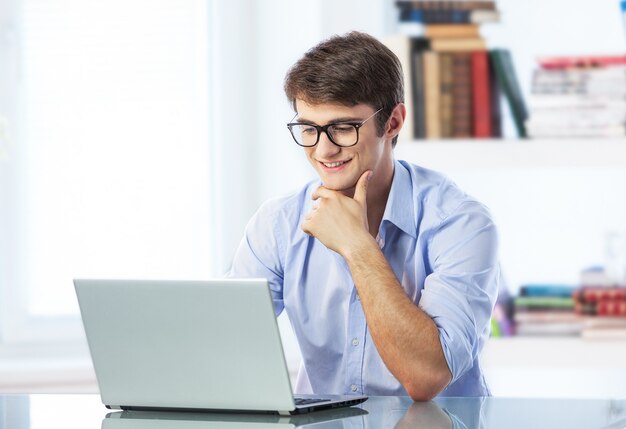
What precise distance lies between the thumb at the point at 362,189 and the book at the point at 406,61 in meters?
0.94

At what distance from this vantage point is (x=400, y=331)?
171cm

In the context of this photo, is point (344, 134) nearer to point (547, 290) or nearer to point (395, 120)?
point (395, 120)

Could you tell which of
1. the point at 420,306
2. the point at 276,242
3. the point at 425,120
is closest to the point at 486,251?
the point at 420,306

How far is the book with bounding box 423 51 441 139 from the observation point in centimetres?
285

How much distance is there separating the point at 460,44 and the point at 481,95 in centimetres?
15

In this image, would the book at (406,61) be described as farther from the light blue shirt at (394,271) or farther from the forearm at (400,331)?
the forearm at (400,331)

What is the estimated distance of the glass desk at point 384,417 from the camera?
4.61 ft

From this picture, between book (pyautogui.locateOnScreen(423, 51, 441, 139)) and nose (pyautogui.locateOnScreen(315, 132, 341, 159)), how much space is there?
1.03 metres

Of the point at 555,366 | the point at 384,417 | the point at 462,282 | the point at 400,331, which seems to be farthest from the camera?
the point at 555,366

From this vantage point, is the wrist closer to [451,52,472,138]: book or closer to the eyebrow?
the eyebrow

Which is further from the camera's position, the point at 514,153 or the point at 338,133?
the point at 514,153

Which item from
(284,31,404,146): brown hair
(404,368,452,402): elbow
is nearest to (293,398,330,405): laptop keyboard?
(404,368,452,402): elbow

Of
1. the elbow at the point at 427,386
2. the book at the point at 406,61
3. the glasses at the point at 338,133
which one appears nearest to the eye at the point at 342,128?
the glasses at the point at 338,133

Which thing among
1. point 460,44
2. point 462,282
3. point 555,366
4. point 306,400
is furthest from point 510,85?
point 306,400
